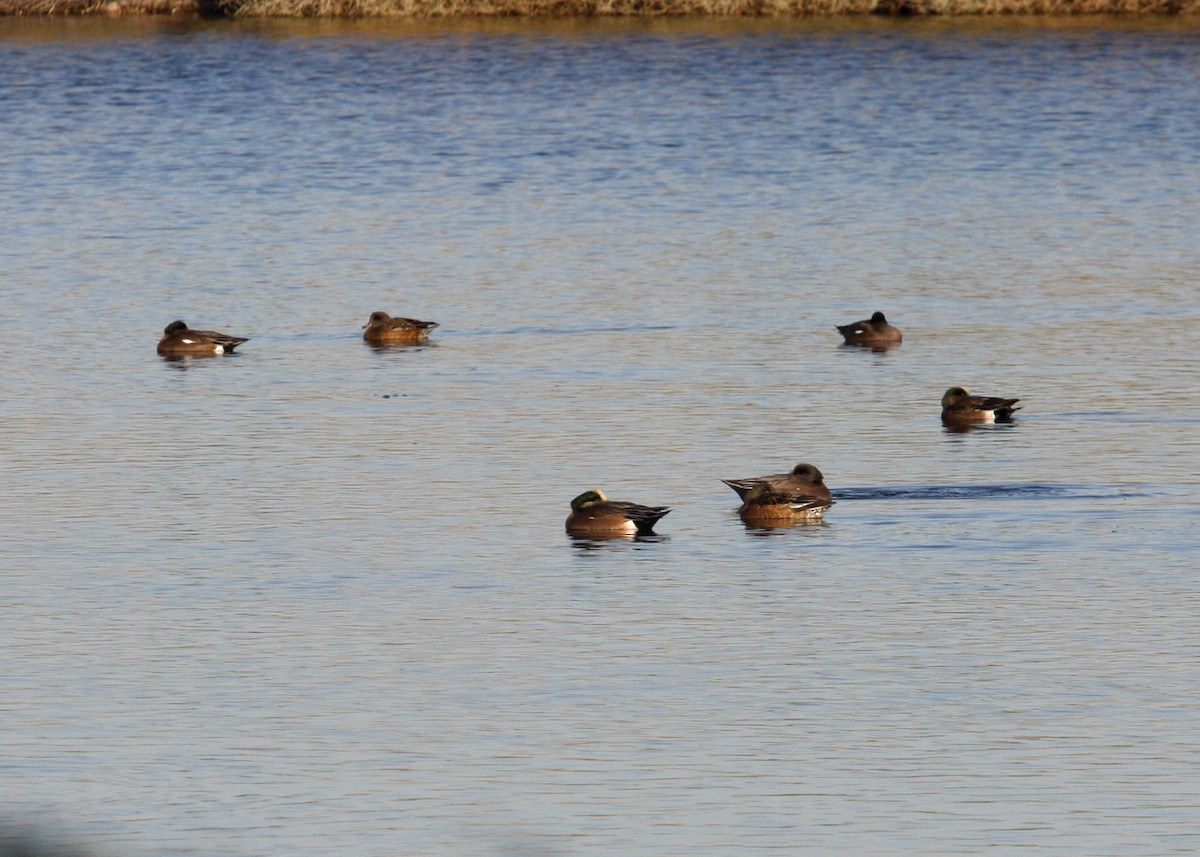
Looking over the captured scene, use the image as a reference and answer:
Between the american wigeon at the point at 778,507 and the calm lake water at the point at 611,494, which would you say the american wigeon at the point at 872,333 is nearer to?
Result: the calm lake water at the point at 611,494

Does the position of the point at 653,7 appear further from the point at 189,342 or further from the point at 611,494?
the point at 611,494

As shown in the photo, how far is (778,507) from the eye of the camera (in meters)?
14.3

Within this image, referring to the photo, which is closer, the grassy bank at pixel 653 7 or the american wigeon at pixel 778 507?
the american wigeon at pixel 778 507

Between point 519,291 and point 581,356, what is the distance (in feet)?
14.4

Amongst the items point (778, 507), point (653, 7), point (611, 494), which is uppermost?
point (653, 7)

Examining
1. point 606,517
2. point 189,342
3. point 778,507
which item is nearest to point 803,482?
point 778,507

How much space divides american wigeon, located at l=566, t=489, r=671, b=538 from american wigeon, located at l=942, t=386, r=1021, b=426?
156 inches

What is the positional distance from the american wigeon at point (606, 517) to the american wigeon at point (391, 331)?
315 inches

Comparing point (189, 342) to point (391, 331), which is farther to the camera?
point (391, 331)

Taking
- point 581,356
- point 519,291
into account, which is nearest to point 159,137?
point 519,291

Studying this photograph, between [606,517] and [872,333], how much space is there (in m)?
7.91

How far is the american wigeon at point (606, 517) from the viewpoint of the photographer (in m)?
13.9

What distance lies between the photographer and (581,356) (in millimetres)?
21125

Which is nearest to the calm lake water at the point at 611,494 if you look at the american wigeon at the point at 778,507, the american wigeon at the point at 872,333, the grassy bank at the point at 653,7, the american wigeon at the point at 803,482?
the american wigeon at the point at 778,507
